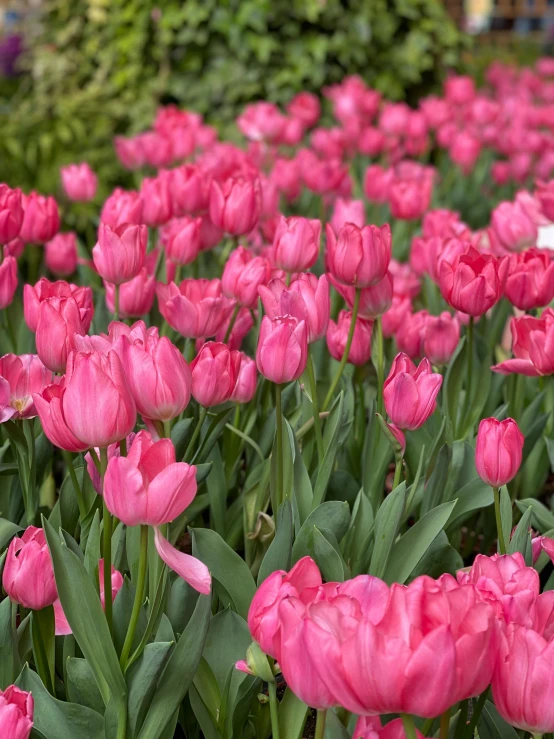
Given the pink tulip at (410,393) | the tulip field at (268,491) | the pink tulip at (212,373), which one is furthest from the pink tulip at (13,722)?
the pink tulip at (410,393)

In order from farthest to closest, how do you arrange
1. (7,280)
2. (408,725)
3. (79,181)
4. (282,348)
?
1. (79,181)
2. (7,280)
3. (282,348)
4. (408,725)

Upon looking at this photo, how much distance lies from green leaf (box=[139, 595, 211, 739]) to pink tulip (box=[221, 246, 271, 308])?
658 mm

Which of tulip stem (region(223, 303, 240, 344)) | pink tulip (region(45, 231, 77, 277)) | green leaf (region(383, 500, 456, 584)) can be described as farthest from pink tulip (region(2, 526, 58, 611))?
pink tulip (region(45, 231, 77, 277))

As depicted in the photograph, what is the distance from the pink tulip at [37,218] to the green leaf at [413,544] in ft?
3.12

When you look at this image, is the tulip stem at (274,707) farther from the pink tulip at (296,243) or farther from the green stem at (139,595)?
the pink tulip at (296,243)

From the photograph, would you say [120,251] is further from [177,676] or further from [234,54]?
[234,54]

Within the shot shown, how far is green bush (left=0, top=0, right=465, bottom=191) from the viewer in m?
4.87

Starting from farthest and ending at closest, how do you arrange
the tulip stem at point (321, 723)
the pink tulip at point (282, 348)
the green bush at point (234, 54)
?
the green bush at point (234, 54)
the pink tulip at point (282, 348)
the tulip stem at point (321, 723)

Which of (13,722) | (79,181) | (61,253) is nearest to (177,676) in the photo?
(13,722)

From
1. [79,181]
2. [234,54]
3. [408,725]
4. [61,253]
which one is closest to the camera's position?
[408,725]

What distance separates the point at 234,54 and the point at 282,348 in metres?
4.29

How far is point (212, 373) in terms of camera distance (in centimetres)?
115

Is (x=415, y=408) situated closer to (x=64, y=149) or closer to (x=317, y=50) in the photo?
(x=64, y=149)

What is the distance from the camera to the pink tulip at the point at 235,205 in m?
1.70
